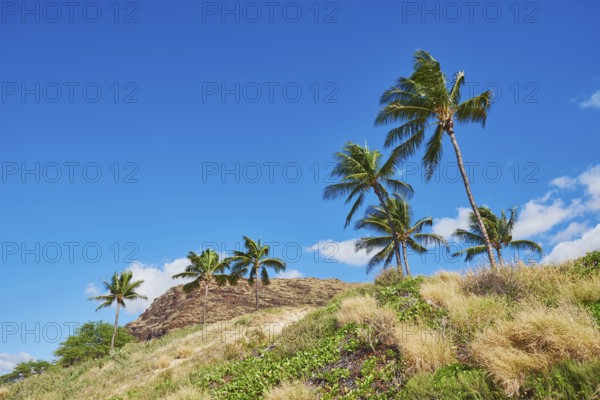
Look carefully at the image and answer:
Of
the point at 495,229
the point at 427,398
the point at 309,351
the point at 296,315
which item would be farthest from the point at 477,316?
the point at 495,229

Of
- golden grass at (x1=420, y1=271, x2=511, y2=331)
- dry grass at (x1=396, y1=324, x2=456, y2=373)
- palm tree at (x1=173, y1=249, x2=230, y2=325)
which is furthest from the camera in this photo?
palm tree at (x1=173, y1=249, x2=230, y2=325)

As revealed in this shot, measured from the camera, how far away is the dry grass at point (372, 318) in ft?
26.5

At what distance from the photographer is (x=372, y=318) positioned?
9055 millimetres

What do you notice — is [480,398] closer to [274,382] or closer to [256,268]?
[274,382]

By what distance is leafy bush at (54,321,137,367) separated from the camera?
46.5 m

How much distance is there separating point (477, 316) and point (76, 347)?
56.1 meters

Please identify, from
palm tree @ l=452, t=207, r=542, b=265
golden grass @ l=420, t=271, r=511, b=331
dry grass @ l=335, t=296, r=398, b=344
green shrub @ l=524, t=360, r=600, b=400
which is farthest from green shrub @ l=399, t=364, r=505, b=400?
palm tree @ l=452, t=207, r=542, b=265

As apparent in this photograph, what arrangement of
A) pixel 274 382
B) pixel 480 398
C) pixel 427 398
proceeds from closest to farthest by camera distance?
pixel 480 398 → pixel 427 398 → pixel 274 382

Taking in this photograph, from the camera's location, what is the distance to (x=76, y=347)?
156 ft

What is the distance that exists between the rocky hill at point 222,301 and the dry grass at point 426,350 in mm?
52242

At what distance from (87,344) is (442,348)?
57588mm

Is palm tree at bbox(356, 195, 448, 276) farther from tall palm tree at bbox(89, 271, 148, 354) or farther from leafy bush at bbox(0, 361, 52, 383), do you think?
leafy bush at bbox(0, 361, 52, 383)

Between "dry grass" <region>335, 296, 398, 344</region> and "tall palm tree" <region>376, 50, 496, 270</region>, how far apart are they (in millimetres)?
8864

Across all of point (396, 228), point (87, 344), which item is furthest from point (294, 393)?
point (87, 344)
